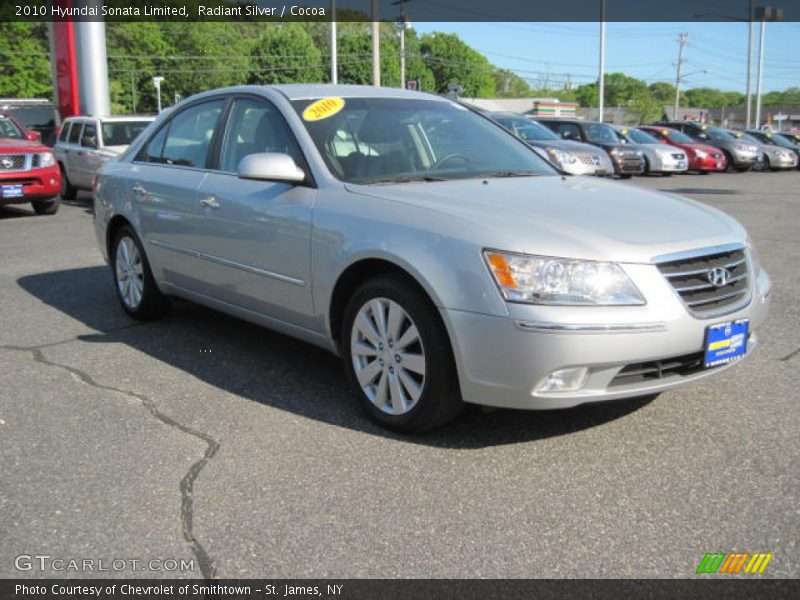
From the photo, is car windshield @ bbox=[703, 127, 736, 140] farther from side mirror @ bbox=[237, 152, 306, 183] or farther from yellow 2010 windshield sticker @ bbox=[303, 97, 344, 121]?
side mirror @ bbox=[237, 152, 306, 183]

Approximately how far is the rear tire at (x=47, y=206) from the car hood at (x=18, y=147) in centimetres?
81

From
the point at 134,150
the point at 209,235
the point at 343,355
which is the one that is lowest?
the point at 343,355

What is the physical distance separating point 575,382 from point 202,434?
5.59 ft

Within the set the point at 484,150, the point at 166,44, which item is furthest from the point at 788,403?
the point at 166,44

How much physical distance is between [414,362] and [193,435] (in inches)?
42.4

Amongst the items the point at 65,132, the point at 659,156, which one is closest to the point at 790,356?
the point at 65,132

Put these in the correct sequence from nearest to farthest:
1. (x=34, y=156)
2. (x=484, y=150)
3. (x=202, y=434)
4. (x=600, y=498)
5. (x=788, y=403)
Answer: (x=600, y=498) < (x=202, y=434) < (x=788, y=403) < (x=484, y=150) < (x=34, y=156)

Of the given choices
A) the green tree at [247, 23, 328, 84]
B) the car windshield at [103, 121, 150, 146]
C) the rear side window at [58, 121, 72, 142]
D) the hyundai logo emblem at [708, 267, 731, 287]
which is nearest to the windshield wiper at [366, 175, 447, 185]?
the hyundai logo emblem at [708, 267, 731, 287]

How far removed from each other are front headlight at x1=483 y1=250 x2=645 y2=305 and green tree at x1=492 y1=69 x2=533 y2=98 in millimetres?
165816

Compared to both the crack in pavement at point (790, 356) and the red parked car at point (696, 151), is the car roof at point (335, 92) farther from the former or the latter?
the red parked car at point (696, 151)

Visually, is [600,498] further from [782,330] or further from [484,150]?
[782,330]

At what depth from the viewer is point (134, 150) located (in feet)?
20.0

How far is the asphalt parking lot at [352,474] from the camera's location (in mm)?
2809

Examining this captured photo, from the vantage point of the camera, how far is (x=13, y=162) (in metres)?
12.4
